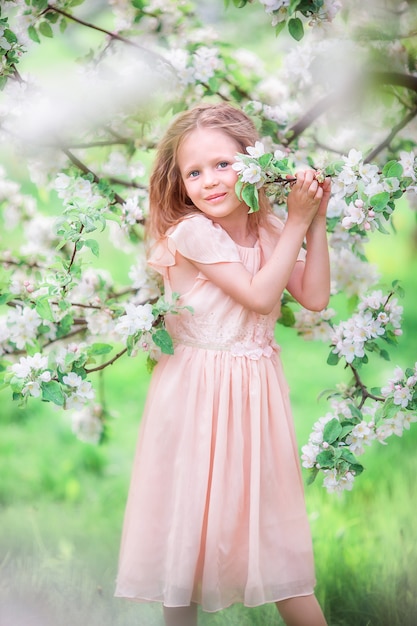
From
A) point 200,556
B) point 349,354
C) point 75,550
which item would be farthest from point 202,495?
point 75,550

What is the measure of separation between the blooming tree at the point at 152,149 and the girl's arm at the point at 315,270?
0.22 feet

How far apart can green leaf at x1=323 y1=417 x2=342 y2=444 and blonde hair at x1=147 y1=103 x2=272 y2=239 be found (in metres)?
0.46

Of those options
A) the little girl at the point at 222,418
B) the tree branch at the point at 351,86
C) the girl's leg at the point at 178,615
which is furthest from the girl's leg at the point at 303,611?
the tree branch at the point at 351,86

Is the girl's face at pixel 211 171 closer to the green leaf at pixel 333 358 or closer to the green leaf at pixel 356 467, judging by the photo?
the green leaf at pixel 333 358

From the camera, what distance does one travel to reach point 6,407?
3527 millimetres

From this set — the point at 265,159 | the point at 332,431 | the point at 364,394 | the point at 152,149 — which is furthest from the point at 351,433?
the point at 152,149

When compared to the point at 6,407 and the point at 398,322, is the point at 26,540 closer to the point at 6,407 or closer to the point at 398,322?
the point at 6,407

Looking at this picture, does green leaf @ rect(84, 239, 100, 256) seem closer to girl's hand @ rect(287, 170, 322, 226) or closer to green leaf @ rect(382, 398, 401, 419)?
girl's hand @ rect(287, 170, 322, 226)

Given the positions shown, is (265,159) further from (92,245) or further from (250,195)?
(92,245)

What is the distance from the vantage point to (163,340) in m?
1.71

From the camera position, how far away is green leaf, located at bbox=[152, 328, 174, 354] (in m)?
1.71

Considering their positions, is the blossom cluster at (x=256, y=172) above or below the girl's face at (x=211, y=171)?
above

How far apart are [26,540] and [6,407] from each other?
111 centimetres

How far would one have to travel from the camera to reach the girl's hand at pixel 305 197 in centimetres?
161
